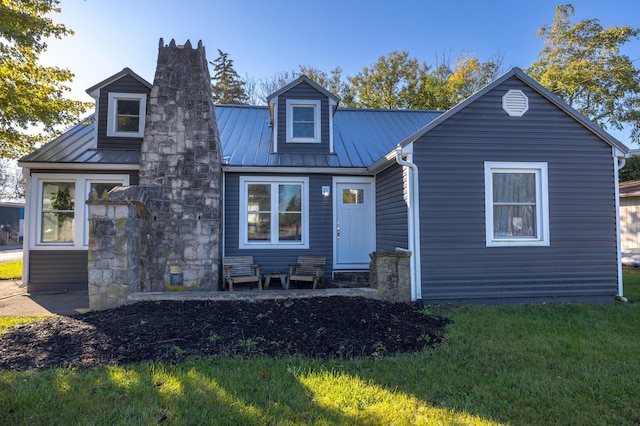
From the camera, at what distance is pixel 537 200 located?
6.99m

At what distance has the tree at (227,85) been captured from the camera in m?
27.7

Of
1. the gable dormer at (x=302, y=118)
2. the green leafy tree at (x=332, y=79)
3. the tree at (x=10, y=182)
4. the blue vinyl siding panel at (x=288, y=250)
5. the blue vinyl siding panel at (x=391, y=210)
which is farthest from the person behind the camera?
the tree at (x=10, y=182)

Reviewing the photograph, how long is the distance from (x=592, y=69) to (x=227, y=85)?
24738 millimetres

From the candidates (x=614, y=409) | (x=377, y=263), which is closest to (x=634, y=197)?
(x=377, y=263)

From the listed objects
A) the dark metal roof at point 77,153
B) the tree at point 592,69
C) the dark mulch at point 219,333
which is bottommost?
the dark mulch at point 219,333

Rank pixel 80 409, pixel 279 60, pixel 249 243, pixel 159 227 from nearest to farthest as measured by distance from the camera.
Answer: pixel 80 409 → pixel 159 227 → pixel 249 243 → pixel 279 60

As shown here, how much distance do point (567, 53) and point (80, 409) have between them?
25897 mm

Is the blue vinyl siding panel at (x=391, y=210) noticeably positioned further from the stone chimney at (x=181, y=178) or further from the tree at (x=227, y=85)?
the tree at (x=227, y=85)

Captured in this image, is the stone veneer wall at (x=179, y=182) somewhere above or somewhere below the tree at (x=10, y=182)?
below

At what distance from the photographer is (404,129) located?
11.3 m

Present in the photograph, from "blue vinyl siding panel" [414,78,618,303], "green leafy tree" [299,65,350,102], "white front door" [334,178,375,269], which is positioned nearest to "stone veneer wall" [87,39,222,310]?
"white front door" [334,178,375,269]

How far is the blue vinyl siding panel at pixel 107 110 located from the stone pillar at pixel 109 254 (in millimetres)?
3400

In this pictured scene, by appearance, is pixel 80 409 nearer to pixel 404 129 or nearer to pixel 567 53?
pixel 404 129

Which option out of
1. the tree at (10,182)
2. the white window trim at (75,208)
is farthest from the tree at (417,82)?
the tree at (10,182)
